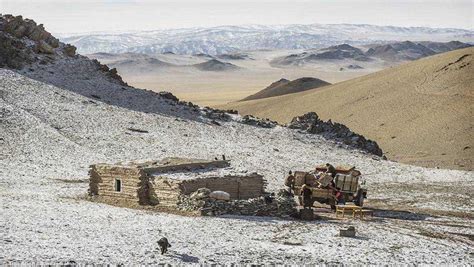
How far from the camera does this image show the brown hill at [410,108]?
52281mm

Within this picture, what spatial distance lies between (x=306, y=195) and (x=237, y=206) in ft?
8.54

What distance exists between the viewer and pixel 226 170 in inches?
1134

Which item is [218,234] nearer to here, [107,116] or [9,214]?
[9,214]

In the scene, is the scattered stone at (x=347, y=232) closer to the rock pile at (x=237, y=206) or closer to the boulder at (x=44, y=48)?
the rock pile at (x=237, y=206)

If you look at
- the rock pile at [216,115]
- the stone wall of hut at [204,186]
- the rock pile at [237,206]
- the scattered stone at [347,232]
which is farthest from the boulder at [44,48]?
the scattered stone at [347,232]

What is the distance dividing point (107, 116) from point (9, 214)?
892 inches

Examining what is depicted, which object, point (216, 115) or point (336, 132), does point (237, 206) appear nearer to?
point (216, 115)

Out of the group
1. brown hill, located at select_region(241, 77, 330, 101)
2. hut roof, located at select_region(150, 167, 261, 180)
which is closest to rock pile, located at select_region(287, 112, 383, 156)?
hut roof, located at select_region(150, 167, 261, 180)

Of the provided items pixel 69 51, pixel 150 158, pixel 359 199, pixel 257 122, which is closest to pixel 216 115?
pixel 257 122

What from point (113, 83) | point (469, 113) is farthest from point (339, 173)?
point (469, 113)

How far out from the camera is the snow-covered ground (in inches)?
802

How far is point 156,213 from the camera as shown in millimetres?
25234

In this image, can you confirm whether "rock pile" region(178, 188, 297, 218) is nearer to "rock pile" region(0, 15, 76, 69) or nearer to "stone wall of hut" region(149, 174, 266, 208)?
"stone wall of hut" region(149, 174, 266, 208)

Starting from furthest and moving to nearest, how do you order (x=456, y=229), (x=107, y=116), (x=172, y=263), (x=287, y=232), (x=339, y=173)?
(x=107, y=116)
(x=339, y=173)
(x=456, y=229)
(x=287, y=232)
(x=172, y=263)
